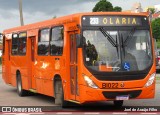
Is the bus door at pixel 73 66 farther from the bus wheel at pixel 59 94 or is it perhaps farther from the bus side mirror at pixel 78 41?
the bus wheel at pixel 59 94

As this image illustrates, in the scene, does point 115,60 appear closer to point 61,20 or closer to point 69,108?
point 69,108

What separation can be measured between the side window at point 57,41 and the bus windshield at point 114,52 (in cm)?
154

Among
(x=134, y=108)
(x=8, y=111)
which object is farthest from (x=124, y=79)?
(x=8, y=111)

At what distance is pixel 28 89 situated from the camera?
1819 cm

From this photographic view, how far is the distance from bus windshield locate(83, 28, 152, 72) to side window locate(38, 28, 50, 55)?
3000mm

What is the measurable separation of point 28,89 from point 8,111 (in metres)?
4.28

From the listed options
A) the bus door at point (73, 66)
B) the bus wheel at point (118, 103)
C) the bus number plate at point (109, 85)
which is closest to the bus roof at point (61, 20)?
the bus door at point (73, 66)

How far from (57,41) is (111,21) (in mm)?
2221

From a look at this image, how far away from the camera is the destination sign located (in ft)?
43.1

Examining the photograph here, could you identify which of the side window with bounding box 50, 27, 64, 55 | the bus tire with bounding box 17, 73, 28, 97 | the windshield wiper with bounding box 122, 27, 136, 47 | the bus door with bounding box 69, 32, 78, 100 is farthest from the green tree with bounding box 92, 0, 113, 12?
the windshield wiper with bounding box 122, 27, 136, 47

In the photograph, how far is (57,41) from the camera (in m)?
14.8

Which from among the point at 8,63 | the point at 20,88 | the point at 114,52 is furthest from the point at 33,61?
the point at 114,52

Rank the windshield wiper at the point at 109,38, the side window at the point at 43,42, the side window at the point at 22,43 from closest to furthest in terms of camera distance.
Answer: the windshield wiper at the point at 109,38 < the side window at the point at 43,42 < the side window at the point at 22,43

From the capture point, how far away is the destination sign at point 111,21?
13133mm
